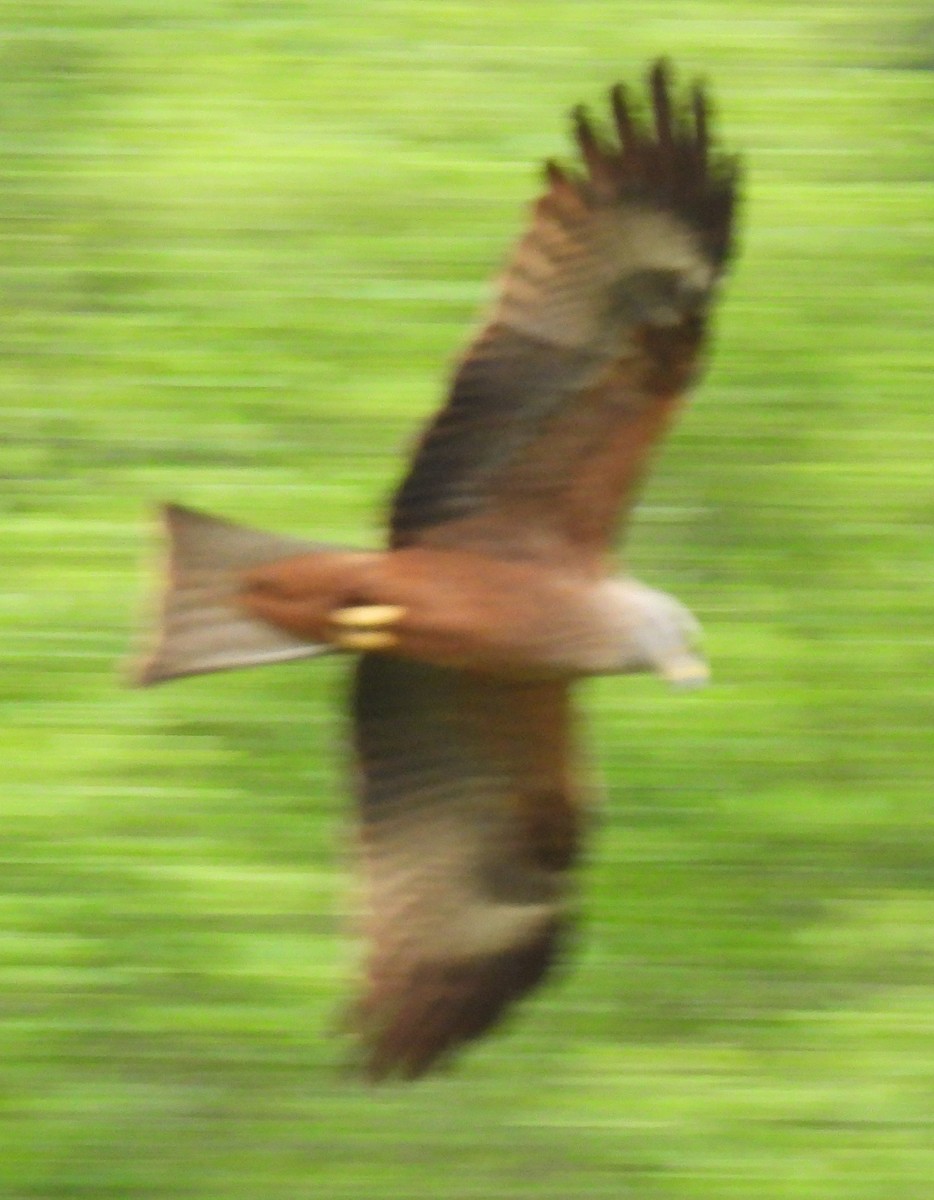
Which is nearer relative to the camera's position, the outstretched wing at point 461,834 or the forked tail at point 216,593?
the forked tail at point 216,593

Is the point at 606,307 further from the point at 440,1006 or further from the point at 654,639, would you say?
the point at 440,1006

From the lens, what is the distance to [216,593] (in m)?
7.34

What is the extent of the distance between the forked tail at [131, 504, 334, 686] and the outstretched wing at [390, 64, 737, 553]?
38cm

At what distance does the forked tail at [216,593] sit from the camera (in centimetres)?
729

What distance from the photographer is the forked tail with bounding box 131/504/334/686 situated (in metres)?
7.29

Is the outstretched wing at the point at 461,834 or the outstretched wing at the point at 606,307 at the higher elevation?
the outstretched wing at the point at 606,307

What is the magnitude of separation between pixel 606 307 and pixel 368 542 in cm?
107

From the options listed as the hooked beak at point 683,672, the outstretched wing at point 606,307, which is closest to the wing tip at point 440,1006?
the hooked beak at point 683,672

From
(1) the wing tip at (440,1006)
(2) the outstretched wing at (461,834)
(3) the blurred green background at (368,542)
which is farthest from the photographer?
(3) the blurred green background at (368,542)

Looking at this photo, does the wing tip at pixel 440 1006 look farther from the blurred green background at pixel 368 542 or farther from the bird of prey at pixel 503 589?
the blurred green background at pixel 368 542

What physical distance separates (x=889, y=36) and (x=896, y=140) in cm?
42

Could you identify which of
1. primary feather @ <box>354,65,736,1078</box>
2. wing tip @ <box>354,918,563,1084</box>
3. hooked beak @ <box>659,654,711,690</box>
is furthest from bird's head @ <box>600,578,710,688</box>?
wing tip @ <box>354,918,563,1084</box>

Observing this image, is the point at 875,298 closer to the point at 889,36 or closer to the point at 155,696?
the point at 889,36

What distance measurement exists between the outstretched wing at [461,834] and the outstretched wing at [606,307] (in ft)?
1.75
